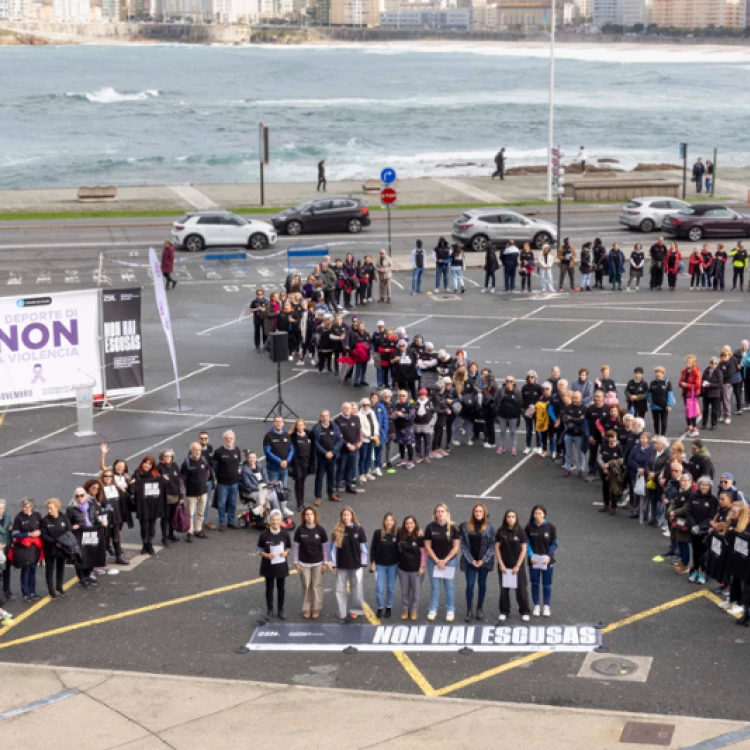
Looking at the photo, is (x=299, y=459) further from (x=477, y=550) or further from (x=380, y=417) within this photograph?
(x=477, y=550)

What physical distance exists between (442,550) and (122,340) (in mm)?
12549

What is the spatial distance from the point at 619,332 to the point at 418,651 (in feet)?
62.3

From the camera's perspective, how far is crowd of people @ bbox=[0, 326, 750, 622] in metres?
15.4

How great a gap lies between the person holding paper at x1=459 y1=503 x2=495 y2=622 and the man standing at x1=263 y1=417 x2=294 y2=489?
4.76 m

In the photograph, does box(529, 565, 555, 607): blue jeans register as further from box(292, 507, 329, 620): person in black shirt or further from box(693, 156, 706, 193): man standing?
box(693, 156, 706, 193): man standing

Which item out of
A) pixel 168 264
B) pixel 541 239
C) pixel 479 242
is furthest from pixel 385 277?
pixel 541 239

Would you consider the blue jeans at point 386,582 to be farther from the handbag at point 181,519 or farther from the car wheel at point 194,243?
the car wheel at point 194,243

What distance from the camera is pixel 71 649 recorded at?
14.7 meters

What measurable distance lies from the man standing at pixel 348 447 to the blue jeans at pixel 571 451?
356 cm

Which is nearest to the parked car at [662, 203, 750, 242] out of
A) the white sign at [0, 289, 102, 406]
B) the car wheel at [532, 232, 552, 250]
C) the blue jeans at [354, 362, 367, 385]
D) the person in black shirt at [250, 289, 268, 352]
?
the car wheel at [532, 232, 552, 250]

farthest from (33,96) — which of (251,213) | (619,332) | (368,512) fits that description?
(368,512)

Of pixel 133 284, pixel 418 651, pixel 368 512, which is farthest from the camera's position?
pixel 133 284

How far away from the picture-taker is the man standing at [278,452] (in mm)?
19422

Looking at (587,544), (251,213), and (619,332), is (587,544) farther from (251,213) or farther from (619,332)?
(251,213)
